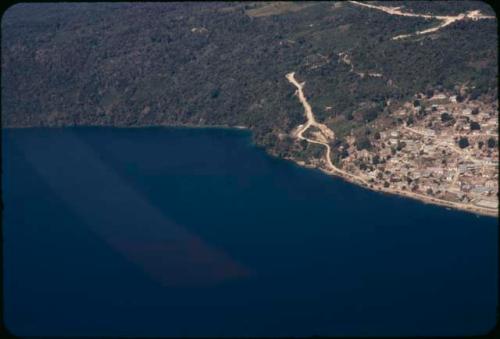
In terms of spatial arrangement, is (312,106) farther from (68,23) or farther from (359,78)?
(68,23)

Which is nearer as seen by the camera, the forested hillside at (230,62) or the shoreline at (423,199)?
the shoreline at (423,199)

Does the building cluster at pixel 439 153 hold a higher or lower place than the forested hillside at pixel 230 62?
lower

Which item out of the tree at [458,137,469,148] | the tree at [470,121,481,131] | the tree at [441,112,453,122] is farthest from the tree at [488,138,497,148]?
the tree at [441,112,453,122]

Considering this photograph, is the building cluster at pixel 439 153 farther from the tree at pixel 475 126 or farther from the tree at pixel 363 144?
the tree at pixel 363 144

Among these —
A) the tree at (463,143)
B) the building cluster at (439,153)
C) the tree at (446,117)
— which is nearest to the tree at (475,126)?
the building cluster at (439,153)

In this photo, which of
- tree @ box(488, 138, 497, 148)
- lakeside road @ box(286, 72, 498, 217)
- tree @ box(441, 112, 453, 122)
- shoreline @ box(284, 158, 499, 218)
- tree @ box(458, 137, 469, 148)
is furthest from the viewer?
tree @ box(441, 112, 453, 122)

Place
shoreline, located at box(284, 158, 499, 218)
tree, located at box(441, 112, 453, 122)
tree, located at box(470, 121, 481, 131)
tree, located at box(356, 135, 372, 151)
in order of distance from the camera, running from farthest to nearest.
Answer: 1. tree, located at box(356, 135, 372, 151)
2. tree, located at box(441, 112, 453, 122)
3. tree, located at box(470, 121, 481, 131)
4. shoreline, located at box(284, 158, 499, 218)

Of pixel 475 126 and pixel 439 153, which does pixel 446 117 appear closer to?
pixel 475 126

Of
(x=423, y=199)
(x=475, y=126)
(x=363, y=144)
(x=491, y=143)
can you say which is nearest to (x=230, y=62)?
(x=363, y=144)

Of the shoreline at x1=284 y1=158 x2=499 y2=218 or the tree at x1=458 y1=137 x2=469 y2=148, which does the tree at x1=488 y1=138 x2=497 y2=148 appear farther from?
the shoreline at x1=284 y1=158 x2=499 y2=218
